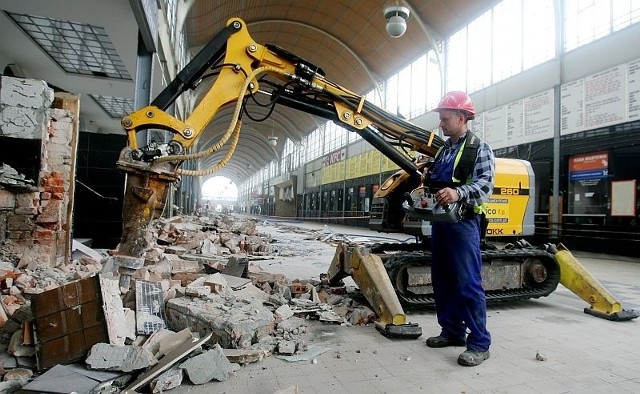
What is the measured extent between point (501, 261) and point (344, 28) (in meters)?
18.7

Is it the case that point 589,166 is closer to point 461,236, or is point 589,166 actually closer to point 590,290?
point 590,290

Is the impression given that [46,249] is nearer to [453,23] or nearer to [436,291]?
[436,291]

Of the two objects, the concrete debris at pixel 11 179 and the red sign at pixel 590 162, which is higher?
the red sign at pixel 590 162

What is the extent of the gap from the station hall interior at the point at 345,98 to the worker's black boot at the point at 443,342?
0.48 m

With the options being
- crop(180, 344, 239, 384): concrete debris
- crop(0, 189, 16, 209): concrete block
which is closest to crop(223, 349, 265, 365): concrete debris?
crop(180, 344, 239, 384): concrete debris

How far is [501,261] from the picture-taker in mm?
4926

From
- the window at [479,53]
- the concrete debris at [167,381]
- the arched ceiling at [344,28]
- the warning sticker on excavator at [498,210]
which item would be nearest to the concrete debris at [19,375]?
the concrete debris at [167,381]

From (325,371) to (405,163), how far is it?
8.39 ft

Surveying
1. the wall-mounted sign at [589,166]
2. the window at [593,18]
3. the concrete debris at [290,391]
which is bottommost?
the concrete debris at [290,391]

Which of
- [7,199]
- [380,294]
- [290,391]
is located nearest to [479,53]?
[380,294]

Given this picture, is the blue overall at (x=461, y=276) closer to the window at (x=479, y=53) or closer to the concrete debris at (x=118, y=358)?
the concrete debris at (x=118, y=358)

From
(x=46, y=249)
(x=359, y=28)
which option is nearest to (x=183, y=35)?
(x=359, y=28)

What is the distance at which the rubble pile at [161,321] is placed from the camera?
2516 mm

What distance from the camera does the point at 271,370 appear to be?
2.80 m
